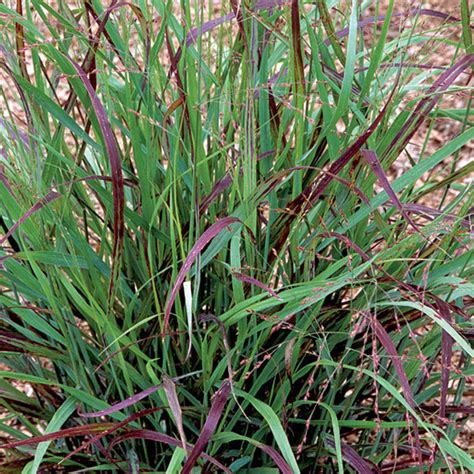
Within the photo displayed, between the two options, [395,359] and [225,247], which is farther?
[225,247]

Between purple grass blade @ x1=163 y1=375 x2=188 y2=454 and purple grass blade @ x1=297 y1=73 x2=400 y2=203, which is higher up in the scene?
purple grass blade @ x1=297 y1=73 x2=400 y2=203

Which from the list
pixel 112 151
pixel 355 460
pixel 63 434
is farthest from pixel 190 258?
pixel 355 460

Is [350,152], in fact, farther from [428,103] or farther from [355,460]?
[355,460]

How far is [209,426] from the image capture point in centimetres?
92

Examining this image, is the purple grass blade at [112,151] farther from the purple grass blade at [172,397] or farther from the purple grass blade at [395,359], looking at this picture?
the purple grass blade at [395,359]

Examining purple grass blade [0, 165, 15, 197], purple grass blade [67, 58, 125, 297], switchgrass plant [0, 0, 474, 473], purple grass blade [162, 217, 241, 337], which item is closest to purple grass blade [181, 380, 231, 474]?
switchgrass plant [0, 0, 474, 473]

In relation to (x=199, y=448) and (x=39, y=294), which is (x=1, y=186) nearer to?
(x=39, y=294)

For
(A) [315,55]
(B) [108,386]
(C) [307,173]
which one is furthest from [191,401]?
(A) [315,55]

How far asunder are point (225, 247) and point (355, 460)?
1.08 ft

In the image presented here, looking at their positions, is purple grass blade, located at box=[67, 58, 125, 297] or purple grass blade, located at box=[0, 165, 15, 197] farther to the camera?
purple grass blade, located at box=[0, 165, 15, 197]

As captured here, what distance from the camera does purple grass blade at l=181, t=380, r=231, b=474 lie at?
90 cm

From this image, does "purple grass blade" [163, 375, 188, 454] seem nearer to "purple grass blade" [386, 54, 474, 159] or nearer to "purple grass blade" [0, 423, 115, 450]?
"purple grass blade" [0, 423, 115, 450]

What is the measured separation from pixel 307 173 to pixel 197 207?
0.75 feet

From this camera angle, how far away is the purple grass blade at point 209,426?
0.90 metres
